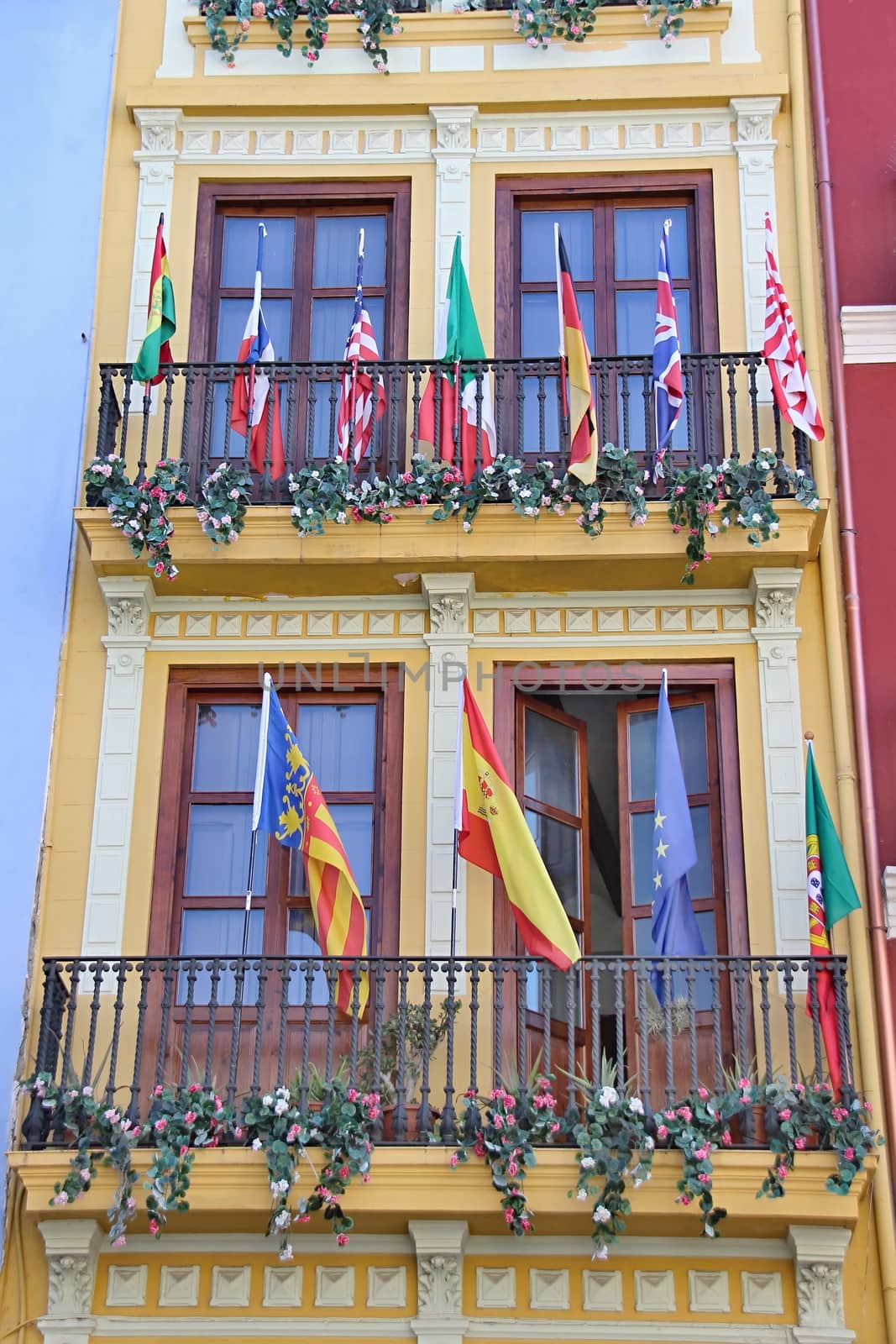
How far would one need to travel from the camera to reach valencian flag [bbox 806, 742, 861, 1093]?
10336 mm

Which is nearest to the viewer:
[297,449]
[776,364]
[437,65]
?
[776,364]

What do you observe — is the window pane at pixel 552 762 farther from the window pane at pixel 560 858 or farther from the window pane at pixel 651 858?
the window pane at pixel 651 858

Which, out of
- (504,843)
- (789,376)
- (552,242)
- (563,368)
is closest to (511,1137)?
(504,843)

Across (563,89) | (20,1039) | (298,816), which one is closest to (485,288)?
(563,89)

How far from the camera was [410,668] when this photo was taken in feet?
38.7

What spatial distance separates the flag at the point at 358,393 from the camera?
38.8ft

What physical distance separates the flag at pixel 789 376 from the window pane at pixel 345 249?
2704 millimetres

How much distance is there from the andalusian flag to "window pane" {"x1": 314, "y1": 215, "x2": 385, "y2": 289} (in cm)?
132

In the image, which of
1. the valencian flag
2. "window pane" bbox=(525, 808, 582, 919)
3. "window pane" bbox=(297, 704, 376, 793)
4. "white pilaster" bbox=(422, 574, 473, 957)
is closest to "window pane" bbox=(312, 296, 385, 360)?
"white pilaster" bbox=(422, 574, 473, 957)

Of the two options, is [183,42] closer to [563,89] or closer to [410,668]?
[563,89]

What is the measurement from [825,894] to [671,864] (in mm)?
800

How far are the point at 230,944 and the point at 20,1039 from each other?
1.23 metres

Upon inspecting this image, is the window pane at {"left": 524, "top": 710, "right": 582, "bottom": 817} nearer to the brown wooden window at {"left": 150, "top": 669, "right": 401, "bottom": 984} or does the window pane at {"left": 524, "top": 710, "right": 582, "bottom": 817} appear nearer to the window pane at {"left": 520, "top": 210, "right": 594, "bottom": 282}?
the brown wooden window at {"left": 150, "top": 669, "right": 401, "bottom": 984}

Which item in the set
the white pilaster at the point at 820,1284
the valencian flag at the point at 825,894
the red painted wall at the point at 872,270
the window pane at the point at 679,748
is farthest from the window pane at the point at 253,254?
the white pilaster at the point at 820,1284
